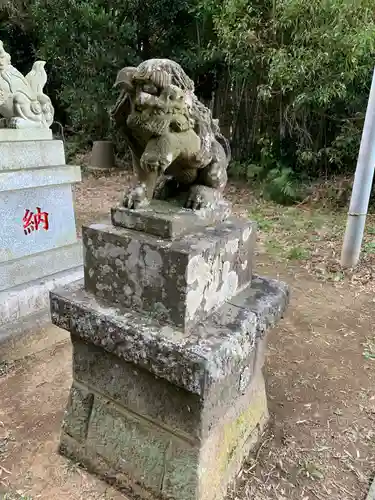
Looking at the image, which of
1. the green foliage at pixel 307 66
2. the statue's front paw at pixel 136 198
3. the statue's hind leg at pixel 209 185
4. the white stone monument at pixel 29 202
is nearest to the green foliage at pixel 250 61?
the green foliage at pixel 307 66

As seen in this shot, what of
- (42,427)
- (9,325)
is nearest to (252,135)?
(9,325)

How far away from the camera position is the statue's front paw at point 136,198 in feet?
5.02

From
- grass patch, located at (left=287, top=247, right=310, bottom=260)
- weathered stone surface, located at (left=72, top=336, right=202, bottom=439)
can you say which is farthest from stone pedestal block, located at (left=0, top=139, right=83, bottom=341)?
grass patch, located at (left=287, top=247, right=310, bottom=260)

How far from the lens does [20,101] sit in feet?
9.61

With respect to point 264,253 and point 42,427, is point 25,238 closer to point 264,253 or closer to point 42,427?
point 42,427

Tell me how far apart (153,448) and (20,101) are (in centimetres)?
248

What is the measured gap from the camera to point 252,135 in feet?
25.3

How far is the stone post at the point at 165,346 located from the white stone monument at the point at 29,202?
1.24 metres

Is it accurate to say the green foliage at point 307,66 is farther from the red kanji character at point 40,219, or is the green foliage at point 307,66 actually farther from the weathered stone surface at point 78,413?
the weathered stone surface at point 78,413

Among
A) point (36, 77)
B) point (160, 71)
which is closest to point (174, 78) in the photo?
point (160, 71)

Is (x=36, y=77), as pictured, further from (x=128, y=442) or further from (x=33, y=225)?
(x=128, y=442)

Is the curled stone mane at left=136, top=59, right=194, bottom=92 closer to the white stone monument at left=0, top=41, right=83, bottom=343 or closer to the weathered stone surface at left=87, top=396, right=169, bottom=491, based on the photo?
the weathered stone surface at left=87, top=396, right=169, bottom=491

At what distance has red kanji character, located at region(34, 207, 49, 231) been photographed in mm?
2998

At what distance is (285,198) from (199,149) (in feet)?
16.8
